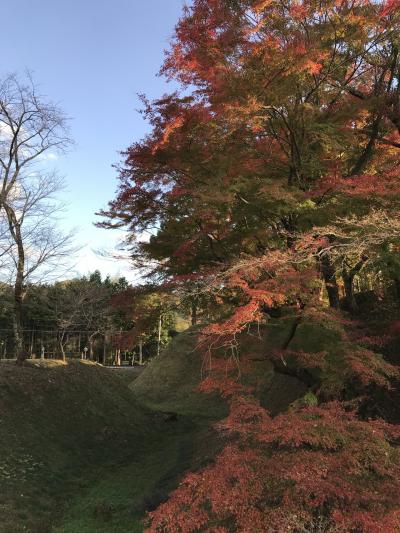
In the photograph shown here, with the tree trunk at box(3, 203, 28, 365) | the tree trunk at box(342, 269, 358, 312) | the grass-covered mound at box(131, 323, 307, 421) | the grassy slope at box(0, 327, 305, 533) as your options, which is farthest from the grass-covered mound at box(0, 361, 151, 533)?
the tree trunk at box(342, 269, 358, 312)

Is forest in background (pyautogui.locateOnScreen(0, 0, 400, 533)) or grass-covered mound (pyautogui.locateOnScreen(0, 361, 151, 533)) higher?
forest in background (pyautogui.locateOnScreen(0, 0, 400, 533))

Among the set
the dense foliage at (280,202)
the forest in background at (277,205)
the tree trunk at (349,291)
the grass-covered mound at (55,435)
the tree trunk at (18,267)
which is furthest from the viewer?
the tree trunk at (18,267)

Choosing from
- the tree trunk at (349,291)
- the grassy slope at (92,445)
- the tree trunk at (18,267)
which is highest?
the tree trunk at (18,267)

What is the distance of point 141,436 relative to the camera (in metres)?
13.4

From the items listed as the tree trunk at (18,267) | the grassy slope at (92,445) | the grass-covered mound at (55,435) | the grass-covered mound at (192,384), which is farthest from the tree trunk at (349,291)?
the tree trunk at (18,267)

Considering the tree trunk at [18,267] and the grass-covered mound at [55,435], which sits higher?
the tree trunk at [18,267]

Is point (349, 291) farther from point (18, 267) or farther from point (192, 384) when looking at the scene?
point (192, 384)

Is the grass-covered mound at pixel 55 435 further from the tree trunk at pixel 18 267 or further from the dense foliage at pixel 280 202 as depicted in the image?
the dense foliage at pixel 280 202

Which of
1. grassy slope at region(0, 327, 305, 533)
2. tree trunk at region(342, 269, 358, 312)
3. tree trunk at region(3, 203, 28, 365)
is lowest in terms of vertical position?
grassy slope at region(0, 327, 305, 533)

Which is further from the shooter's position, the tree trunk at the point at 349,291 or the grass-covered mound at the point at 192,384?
the grass-covered mound at the point at 192,384

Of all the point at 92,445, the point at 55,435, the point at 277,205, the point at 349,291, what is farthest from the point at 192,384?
the point at 277,205

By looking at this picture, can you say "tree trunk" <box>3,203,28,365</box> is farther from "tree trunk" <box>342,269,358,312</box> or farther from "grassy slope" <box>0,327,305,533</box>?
"tree trunk" <box>342,269,358,312</box>

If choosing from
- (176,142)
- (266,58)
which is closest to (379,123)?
(266,58)

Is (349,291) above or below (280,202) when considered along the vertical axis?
below
